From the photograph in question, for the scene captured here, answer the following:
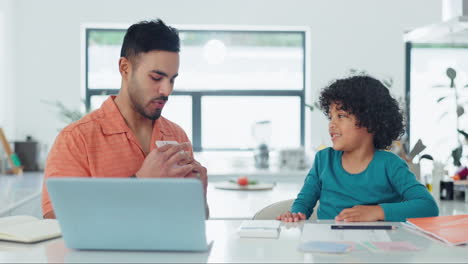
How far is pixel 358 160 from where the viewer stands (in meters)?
2.10

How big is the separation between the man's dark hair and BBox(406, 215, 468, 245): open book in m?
0.89

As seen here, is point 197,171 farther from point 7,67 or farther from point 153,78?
point 7,67

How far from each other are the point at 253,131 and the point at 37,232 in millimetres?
3657

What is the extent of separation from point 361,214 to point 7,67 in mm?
3516

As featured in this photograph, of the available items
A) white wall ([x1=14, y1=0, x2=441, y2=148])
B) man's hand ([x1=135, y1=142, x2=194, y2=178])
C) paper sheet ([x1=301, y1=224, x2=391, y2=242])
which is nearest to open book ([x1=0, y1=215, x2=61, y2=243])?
man's hand ([x1=135, y1=142, x2=194, y2=178])

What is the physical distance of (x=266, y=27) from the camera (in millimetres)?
4844

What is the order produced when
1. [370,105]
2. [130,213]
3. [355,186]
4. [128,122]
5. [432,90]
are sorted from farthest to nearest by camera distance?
[432,90] → [370,105] → [355,186] → [128,122] → [130,213]

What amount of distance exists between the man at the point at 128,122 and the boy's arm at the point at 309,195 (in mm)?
436

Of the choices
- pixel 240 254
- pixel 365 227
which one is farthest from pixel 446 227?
pixel 240 254

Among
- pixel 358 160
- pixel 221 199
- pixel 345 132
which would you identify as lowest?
pixel 221 199

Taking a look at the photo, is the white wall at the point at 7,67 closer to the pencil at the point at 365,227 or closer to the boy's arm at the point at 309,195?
the boy's arm at the point at 309,195

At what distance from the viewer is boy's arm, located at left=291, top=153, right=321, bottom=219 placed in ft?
6.66

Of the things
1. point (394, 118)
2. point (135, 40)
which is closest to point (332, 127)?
point (394, 118)

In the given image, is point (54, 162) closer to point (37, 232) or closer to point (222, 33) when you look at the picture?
point (37, 232)
